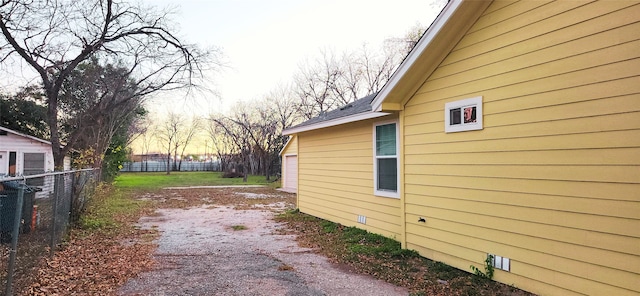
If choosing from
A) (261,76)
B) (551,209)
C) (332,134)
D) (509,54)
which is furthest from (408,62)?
(261,76)

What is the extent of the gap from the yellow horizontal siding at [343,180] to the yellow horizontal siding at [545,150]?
1.80 m

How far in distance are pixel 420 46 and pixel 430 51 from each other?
19cm

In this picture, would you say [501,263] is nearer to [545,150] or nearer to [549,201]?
[549,201]

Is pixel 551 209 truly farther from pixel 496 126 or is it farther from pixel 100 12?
pixel 100 12

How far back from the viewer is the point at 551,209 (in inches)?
157

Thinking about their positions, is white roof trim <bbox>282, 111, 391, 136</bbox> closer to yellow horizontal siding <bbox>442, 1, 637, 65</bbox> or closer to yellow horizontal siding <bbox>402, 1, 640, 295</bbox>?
yellow horizontal siding <bbox>402, 1, 640, 295</bbox>

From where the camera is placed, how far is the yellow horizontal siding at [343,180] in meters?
7.44

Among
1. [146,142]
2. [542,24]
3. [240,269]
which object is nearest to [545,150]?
[542,24]

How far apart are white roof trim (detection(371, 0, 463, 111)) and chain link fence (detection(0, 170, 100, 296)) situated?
470 centimetres

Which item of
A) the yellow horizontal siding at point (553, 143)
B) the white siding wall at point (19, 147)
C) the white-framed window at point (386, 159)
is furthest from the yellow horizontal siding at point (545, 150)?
the white siding wall at point (19, 147)

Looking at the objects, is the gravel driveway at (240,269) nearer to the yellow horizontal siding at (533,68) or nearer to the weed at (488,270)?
the weed at (488,270)

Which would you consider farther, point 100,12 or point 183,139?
point 183,139

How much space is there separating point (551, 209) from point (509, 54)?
1.85 meters

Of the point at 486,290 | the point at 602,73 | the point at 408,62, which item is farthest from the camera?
Result: the point at 408,62
